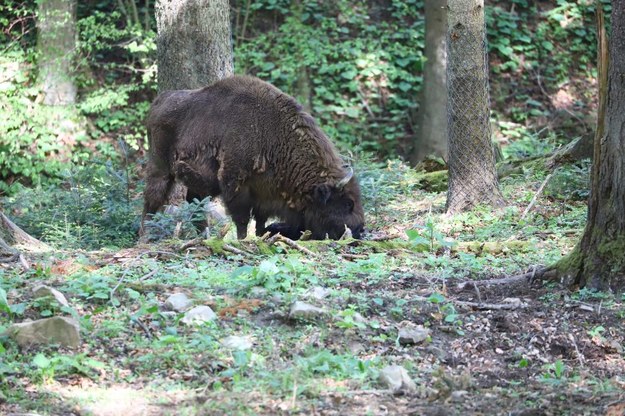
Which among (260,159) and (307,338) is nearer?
(307,338)

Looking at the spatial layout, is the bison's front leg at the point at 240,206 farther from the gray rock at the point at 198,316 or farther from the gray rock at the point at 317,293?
the gray rock at the point at 198,316

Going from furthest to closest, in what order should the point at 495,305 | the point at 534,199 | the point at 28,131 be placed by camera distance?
the point at 28,131
the point at 534,199
the point at 495,305

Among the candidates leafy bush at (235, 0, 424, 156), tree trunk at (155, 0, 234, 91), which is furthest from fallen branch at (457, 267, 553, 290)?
leafy bush at (235, 0, 424, 156)

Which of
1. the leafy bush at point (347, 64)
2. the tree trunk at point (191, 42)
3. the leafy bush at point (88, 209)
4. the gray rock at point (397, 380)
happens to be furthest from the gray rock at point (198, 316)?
the leafy bush at point (347, 64)

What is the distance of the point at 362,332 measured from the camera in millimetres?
5082

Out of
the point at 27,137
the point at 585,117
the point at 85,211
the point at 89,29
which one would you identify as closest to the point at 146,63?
the point at 89,29

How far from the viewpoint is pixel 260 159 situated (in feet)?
32.8

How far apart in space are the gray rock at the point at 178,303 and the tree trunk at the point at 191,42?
6.48 m

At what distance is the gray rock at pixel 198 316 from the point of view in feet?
16.3

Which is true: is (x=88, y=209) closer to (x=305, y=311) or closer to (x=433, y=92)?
(x=305, y=311)

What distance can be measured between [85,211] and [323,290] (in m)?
5.93

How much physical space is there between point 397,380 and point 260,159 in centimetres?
590

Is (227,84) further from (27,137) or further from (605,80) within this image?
(27,137)

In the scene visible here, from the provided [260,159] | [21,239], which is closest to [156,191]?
[260,159]
